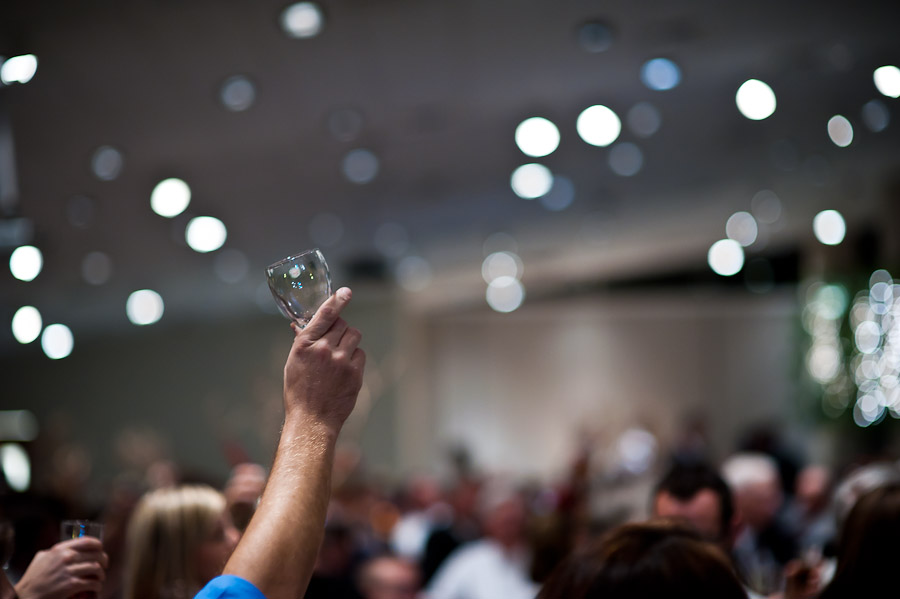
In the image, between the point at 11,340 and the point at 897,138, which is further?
the point at 11,340

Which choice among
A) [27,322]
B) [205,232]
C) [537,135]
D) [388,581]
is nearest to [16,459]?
[27,322]

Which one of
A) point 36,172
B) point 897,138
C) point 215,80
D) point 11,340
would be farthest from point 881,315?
point 11,340

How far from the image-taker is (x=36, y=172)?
8477mm

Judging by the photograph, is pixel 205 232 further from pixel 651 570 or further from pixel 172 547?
pixel 651 570

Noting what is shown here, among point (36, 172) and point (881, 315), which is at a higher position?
point (36, 172)

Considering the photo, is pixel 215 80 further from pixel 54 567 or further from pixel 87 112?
pixel 54 567

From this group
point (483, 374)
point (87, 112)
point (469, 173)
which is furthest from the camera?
point (483, 374)

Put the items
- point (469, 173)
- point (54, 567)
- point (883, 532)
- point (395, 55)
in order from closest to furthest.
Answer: point (54, 567), point (883, 532), point (395, 55), point (469, 173)

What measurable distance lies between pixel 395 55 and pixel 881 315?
5193 mm

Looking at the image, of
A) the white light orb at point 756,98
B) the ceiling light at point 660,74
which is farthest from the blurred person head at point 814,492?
the ceiling light at point 660,74

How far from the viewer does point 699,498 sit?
3.06 meters

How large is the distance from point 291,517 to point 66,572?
28.1 inches

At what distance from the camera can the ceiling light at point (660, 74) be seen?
260 inches

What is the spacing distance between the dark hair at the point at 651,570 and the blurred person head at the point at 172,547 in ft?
4.57
